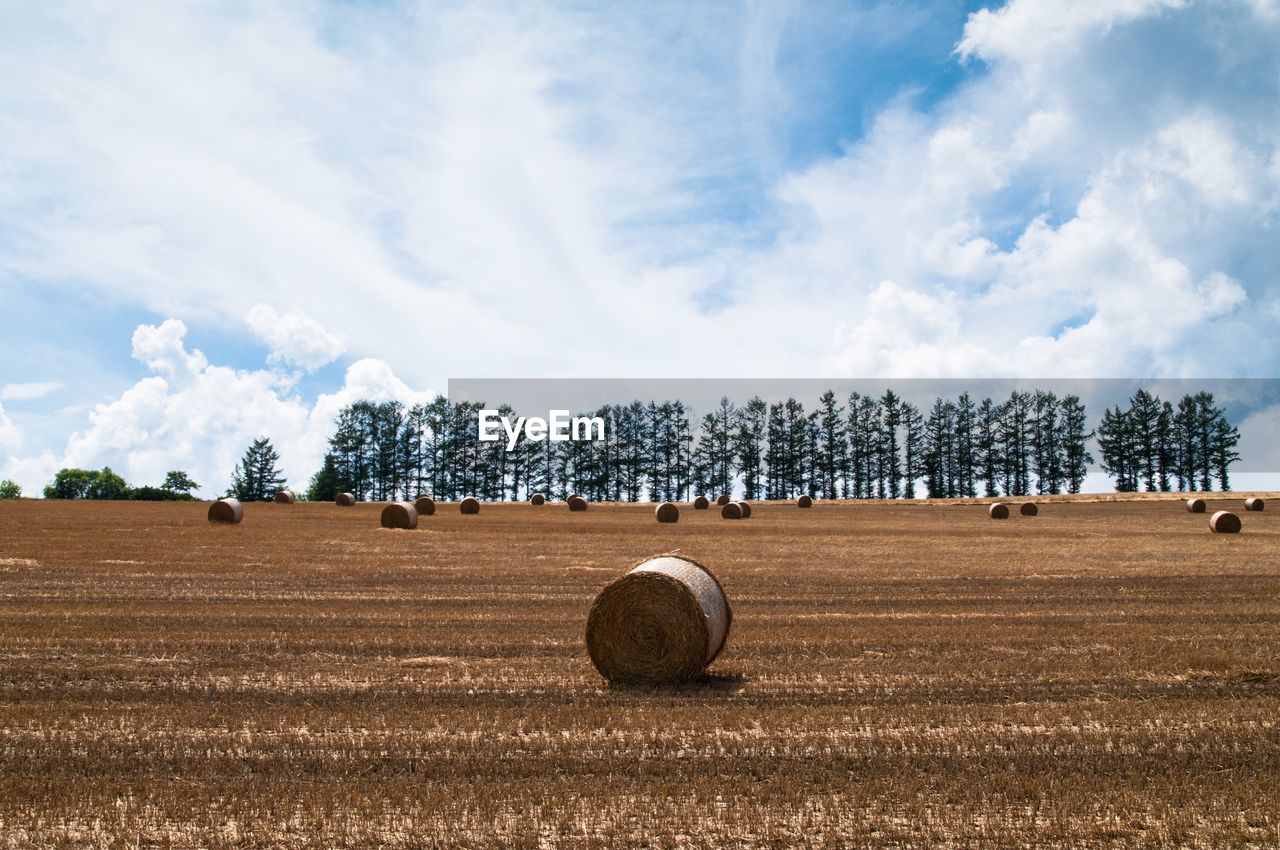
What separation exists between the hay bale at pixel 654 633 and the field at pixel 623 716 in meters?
0.33

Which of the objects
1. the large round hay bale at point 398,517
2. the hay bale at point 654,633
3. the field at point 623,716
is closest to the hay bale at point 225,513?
the large round hay bale at point 398,517

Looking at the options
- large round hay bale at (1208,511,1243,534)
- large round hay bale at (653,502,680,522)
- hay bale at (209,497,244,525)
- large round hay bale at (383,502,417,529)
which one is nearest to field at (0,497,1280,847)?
large round hay bale at (1208,511,1243,534)

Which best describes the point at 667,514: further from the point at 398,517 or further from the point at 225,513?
the point at 225,513

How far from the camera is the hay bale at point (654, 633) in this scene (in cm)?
1075

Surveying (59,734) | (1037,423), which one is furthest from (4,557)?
(1037,423)

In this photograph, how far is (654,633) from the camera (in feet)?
35.7

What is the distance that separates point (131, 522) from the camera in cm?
3391

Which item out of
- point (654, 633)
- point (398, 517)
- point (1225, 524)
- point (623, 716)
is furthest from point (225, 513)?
point (1225, 524)

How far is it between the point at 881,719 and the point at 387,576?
13.4 metres

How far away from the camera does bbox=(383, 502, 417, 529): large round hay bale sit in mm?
34281

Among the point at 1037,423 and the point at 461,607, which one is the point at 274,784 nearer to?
the point at 461,607

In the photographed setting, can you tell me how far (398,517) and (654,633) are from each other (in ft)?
81.8

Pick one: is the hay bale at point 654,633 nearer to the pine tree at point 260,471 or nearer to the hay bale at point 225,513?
the hay bale at point 225,513

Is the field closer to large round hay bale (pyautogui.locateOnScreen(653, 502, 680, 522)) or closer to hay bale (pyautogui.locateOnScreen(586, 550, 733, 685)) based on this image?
hay bale (pyautogui.locateOnScreen(586, 550, 733, 685))
